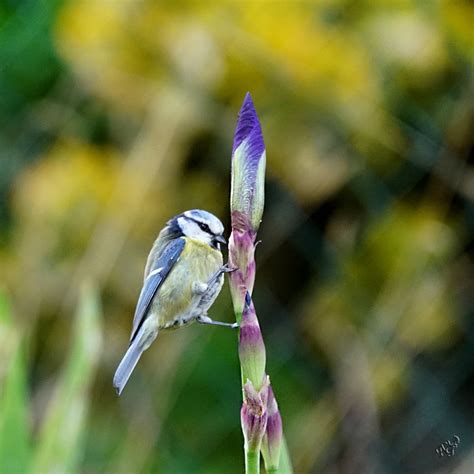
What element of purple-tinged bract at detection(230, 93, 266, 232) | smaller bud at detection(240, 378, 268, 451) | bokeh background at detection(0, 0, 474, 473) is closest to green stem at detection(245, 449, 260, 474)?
smaller bud at detection(240, 378, 268, 451)

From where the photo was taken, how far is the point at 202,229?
0.57 meters

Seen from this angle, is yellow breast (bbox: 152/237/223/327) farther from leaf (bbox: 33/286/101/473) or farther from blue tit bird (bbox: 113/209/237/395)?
leaf (bbox: 33/286/101/473)

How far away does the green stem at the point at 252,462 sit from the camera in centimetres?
40

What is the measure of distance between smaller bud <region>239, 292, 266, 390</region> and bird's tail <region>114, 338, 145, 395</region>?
0.06 metres

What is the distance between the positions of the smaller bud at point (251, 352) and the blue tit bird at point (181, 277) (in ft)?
0.35

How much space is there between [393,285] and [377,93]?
1.18 feet

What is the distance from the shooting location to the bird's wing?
1.63ft

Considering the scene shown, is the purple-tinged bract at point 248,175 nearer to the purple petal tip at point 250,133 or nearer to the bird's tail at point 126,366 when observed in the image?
the purple petal tip at point 250,133

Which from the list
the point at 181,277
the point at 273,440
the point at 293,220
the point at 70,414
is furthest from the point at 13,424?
the point at 293,220

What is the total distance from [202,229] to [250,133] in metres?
0.19

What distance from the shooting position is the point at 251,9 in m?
1.60

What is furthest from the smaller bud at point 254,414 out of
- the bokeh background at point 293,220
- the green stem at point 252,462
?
the bokeh background at point 293,220

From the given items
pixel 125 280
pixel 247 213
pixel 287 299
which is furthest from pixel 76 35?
pixel 247 213

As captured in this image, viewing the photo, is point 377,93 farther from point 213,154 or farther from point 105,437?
point 105,437
